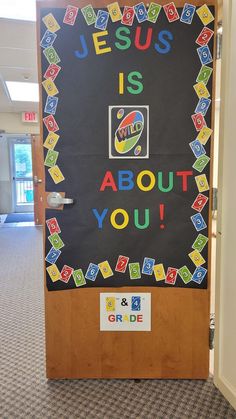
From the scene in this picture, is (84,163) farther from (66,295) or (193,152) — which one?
(66,295)

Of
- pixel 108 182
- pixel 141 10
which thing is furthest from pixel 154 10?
pixel 108 182

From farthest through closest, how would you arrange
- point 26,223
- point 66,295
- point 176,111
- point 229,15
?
point 26,223 → point 66,295 → point 176,111 → point 229,15

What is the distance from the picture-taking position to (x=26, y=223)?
23.8ft

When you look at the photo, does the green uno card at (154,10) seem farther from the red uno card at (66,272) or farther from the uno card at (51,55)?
the red uno card at (66,272)

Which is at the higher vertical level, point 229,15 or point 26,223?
point 229,15

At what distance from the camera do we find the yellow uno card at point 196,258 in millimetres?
1748

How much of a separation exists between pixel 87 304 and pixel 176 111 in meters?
1.15

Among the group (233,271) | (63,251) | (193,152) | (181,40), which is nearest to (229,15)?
(181,40)

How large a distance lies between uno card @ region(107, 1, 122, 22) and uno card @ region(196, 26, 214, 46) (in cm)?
41

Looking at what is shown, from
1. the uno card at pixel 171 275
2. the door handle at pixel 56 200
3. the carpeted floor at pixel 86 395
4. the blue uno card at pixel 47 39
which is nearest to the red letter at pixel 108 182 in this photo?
the door handle at pixel 56 200

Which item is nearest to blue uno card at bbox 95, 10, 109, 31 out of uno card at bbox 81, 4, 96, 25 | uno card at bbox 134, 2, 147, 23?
uno card at bbox 81, 4, 96, 25

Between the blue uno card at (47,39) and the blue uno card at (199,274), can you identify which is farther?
the blue uno card at (199,274)

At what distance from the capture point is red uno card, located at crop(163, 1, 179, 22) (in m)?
1.61

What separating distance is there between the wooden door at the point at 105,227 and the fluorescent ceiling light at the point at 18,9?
124 cm
